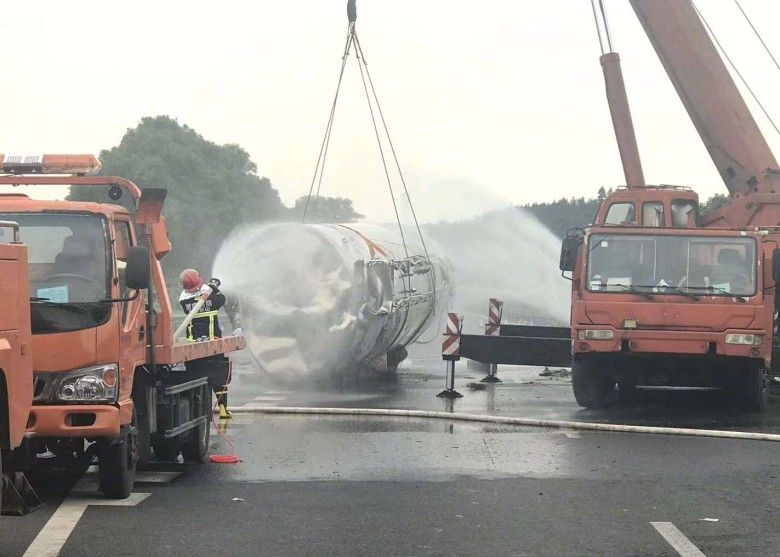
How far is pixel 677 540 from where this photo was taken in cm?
845

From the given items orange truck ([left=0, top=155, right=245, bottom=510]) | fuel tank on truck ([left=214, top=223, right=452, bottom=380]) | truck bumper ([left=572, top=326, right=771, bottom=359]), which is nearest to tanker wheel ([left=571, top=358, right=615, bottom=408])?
truck bumper ([left=572, top=326, right=771, bottom=359])

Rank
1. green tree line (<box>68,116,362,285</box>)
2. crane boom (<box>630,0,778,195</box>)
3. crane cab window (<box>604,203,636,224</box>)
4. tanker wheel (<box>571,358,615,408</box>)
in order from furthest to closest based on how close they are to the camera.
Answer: green tree line (<box>68,116,362,285</box>), crane cab window (<box>604,203,636,224</box>), crane boom (<box>630,0,778,195</box>), tanker wheel (<box>571,358,615,408</box>)

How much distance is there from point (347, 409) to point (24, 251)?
9738mm

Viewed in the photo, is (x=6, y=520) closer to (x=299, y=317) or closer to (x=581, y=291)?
(x=581, y=291)

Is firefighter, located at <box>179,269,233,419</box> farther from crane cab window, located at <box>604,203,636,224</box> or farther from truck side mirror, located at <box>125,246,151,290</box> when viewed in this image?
crane cab window, located at <box>604,203,636,224</box>

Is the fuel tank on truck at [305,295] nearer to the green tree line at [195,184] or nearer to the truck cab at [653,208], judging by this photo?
the truck cab at [653,208]

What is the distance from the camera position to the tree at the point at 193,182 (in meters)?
55.1

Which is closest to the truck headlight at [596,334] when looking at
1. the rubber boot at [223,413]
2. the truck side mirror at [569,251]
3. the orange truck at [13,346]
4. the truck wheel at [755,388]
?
the truck side mirror at [569,251]

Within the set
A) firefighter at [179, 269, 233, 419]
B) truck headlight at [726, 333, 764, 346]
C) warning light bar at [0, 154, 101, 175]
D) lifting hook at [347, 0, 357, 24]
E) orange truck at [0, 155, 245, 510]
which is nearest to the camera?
orange truck at [0, 155, 245, 510]

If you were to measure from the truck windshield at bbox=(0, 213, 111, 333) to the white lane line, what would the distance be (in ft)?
13.4

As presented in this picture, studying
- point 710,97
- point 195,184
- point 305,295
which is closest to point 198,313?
point 305,295

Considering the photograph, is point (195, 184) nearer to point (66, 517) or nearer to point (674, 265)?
point (674, 265)

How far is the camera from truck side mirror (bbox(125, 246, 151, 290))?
9547 mm

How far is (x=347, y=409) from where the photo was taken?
56.6 ft
